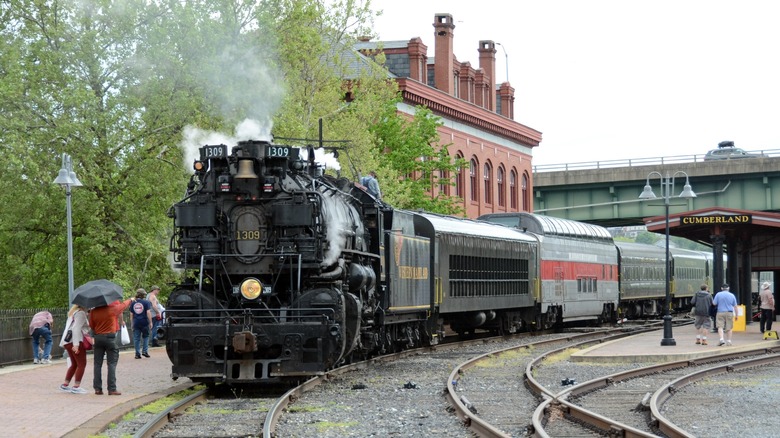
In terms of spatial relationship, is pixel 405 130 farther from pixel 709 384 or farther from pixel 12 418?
pixel 12 418

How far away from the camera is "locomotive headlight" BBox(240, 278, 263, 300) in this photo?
17.1m

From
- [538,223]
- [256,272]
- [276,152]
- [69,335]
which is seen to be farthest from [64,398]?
[538,223]

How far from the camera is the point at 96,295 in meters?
16.7

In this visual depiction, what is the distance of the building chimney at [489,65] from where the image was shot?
7075cm

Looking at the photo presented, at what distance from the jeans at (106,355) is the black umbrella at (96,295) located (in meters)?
0.49

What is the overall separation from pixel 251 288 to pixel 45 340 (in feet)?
26.7

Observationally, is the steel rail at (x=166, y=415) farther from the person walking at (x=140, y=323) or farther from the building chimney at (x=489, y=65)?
the building chimney at (x=489, y=65)

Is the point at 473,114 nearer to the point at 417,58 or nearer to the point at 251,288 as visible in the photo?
the point at 417,58

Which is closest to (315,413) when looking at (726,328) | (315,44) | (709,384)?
(709,384)

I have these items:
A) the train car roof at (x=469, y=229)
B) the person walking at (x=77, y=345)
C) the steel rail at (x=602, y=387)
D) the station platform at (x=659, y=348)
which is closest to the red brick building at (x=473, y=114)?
the train car roof at (x=469, y=229)

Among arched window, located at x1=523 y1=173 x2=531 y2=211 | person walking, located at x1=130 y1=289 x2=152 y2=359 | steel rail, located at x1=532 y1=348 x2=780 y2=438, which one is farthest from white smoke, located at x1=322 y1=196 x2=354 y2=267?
arched window, located at x1=523 y1=173 x2=531 y2=211

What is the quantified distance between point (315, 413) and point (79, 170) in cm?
1796

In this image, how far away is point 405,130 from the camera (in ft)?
164

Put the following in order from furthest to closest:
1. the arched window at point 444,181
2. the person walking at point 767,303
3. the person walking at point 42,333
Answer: the arched window at point 444,181 < the person walking at point 767,303 < the person walking at point 42,333
